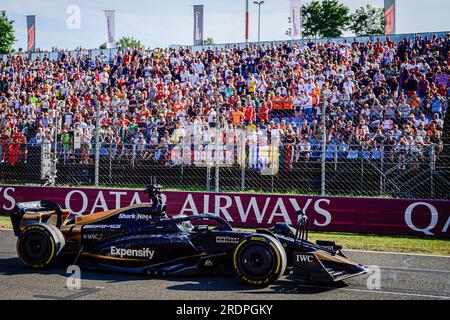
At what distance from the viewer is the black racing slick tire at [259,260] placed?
A: 686cm

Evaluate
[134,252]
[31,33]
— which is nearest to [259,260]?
[134,252]

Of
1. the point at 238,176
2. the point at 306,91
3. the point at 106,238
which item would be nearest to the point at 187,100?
the point at 306,91

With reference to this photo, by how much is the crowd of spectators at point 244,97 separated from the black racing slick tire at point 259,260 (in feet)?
20.1

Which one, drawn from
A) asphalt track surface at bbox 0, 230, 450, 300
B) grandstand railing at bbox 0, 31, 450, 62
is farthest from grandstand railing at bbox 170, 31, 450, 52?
asphalt track surface at bbox 0, 230, 450, 300

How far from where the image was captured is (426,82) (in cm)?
1691

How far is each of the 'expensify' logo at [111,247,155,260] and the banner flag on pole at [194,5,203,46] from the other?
24485 millimetres

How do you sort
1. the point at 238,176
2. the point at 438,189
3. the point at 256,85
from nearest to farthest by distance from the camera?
1. the point at 438,189
2. the point at 238,176
3. the point at 256,85

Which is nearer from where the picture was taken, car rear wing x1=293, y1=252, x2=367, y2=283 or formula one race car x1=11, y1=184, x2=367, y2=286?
car rear wing x1=293, y1=252, x2=367, y2=283

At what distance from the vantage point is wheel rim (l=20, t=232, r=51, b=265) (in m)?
7.79

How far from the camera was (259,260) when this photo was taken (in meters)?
6.98

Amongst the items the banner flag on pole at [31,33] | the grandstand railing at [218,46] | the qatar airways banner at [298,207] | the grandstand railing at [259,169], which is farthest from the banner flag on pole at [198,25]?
the qatar airways banner at [298,207]

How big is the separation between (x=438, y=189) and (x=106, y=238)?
27.7ft

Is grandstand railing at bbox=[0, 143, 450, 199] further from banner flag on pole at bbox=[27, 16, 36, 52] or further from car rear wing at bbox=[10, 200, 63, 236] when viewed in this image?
banner flag on pole at bbox=[27, 16, 36, 52]
